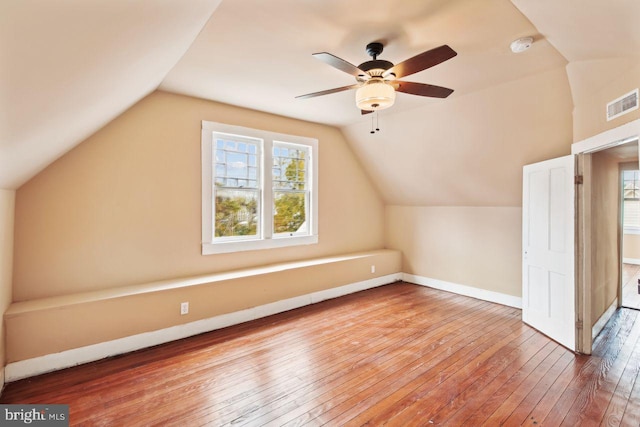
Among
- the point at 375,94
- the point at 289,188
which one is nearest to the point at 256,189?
the point at 289,188

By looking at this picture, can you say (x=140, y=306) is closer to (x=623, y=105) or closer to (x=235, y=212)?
(x=235, y=212)

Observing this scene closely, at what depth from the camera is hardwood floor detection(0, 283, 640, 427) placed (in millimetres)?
2160

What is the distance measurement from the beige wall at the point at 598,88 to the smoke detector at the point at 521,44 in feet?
2.12

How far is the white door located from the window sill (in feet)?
9.74

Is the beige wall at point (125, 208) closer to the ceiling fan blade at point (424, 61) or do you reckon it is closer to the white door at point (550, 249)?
the ceiling fan blade at point (424, 61)

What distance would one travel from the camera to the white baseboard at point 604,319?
3441 millimetres

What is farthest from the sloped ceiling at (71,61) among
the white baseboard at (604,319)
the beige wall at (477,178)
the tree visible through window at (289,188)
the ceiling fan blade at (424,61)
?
the white baseboard at (604,319)

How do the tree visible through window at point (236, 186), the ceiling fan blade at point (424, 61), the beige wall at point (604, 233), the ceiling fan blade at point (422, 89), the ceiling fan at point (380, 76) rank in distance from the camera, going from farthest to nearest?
the tree visible through window at point (236, 186) < the beige wall at point (604, 233) < the ceiling fan blade at point (422, 89) < the ceiling fan at point (380, 76) < the ceiling fan blade at point (424, 61)

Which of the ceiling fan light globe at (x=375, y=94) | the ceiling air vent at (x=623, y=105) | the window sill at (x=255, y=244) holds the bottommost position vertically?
the window sill at (x=255, y=244)

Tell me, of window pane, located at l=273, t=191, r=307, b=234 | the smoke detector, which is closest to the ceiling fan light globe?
the smoke detector

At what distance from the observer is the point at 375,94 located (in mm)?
2402

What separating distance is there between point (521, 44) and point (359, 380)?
3.03 metres

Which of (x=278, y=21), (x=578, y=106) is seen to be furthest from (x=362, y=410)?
(x=578, y=106)

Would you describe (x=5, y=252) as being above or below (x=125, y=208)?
below
